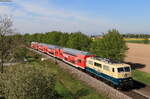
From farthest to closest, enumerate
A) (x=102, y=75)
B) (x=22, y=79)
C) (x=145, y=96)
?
(x=102, y=75) < (x=145, y=96) < (x=22, y=79)

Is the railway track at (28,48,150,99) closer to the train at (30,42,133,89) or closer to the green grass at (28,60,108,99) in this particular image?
the train at (30,42,133,89)

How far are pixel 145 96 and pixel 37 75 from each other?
1545 cm

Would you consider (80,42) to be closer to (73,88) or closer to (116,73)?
(73,88)

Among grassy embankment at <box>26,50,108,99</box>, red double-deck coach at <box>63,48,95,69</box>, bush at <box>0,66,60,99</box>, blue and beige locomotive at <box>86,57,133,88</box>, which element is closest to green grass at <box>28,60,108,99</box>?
grassy embankment at <box>26,50,108,99</box>

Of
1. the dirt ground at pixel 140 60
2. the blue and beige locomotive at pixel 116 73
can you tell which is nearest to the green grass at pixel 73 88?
the blue and beige locomotive at pixel 116 73

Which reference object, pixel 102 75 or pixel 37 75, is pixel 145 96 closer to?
pixel 102 75

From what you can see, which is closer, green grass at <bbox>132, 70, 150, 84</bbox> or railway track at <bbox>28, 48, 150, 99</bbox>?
railway track at <bbox>28, 48, 150, 99</bbox>

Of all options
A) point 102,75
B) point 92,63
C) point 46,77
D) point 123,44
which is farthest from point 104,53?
point 46,77

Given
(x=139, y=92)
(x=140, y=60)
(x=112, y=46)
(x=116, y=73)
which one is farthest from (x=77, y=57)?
(x=140, y=60)

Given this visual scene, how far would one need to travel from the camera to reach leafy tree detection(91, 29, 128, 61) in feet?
120

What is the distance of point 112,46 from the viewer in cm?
3691

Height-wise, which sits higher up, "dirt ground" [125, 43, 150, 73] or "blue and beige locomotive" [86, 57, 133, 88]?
"blue and beige locomotive" [86, 57, 133, 88]

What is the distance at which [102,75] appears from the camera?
2644 centimetres

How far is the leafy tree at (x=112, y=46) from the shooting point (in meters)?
36.7
